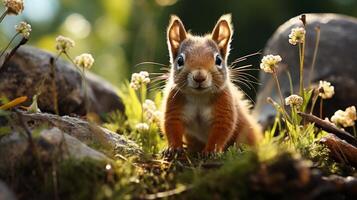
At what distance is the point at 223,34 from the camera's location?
15.0ft

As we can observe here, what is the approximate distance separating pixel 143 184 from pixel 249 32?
8.30 m

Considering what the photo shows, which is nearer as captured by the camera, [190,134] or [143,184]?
[143,184]

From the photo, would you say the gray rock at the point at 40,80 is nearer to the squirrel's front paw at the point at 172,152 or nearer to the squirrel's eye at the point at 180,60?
the squirrel's eye at the point at 180,60

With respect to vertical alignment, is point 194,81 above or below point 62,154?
above

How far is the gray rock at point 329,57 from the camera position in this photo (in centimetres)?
564

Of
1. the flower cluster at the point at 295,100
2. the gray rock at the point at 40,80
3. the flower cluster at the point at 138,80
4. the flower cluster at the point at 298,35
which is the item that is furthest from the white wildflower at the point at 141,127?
the flower cluster at the point at 298,35

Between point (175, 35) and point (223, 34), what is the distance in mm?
363

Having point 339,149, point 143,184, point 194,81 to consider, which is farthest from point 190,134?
point 143,184

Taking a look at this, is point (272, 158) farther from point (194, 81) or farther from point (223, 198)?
point (194, 81)

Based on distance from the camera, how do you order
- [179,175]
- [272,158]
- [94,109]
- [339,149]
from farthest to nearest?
[94,109], [339,149], [179,175], [272,158]

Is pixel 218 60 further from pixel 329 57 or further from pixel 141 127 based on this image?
pixel 329 57

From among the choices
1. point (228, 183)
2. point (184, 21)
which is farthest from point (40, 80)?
point (184, 21)

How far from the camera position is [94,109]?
18.9 ft

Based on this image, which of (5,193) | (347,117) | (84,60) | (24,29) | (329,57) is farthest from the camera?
(329,57)
